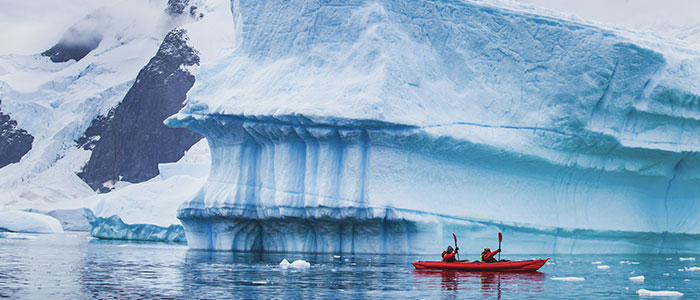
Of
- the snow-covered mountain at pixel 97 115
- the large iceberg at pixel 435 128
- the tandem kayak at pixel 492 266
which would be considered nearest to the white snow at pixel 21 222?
the large iceberg at pixel 435 128

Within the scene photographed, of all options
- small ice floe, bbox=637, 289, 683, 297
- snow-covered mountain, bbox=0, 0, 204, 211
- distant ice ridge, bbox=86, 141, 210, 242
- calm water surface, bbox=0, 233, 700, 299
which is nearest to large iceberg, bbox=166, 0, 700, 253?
calm water surface, bbox=0, 233, 700, 299

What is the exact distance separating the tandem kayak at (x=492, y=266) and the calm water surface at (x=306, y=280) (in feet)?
0.67

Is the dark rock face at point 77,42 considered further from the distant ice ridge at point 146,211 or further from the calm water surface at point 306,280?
the calm water surface at point 306,280

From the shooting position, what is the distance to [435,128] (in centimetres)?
1819

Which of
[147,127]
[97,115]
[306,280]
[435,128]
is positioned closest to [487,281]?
[306,280]

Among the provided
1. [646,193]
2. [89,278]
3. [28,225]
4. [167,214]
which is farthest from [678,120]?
[28,225]

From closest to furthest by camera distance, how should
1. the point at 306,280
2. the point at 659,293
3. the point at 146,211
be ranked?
the point at 659,293, the point at 306,280, the point at 146,211

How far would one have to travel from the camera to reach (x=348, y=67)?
1923cm

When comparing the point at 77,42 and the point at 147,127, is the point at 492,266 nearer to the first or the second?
the point at 147,127

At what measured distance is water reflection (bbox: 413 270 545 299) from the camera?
431 inches

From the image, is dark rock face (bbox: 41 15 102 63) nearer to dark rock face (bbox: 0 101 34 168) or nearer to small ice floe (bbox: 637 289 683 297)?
dark rock face (bbox: 0 101 34 168)

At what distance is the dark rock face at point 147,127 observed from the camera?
7438cm

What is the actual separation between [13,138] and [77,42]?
14333 millimetres

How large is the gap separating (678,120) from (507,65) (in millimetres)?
4211
